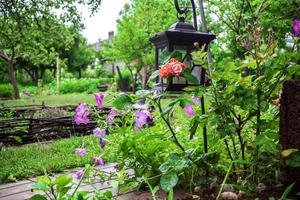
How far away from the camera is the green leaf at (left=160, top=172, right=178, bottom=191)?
6.23 ft

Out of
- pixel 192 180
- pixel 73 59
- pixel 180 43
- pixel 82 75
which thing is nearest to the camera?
pixel 192 180

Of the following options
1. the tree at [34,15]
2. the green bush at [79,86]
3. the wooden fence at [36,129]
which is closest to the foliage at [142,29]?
the tree at [34,15]

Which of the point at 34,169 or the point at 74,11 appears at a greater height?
the point at 74,11

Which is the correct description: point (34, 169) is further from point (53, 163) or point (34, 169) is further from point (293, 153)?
point (293, 153)

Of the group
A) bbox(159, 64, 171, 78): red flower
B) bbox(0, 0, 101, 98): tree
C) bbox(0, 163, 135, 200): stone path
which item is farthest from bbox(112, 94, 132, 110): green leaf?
bbox(0, 0, 101, 98): tree

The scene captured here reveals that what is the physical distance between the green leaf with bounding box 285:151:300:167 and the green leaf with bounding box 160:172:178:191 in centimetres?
62

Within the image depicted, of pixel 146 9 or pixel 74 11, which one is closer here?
pixel 74 11

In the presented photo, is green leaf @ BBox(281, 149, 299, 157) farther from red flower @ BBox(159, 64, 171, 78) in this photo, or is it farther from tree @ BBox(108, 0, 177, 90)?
tree @ BBox(108, 0, 177, 90)

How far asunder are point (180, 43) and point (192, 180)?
39.7 inches

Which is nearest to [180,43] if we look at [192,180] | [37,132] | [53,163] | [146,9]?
[192,180]

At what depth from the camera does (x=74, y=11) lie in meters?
8.25

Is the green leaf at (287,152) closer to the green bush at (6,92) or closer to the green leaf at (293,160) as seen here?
the green leaf at (293,160)

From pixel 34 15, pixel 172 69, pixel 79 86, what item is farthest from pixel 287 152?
pixel 79 86

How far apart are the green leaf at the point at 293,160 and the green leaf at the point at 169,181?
0.62 meters
